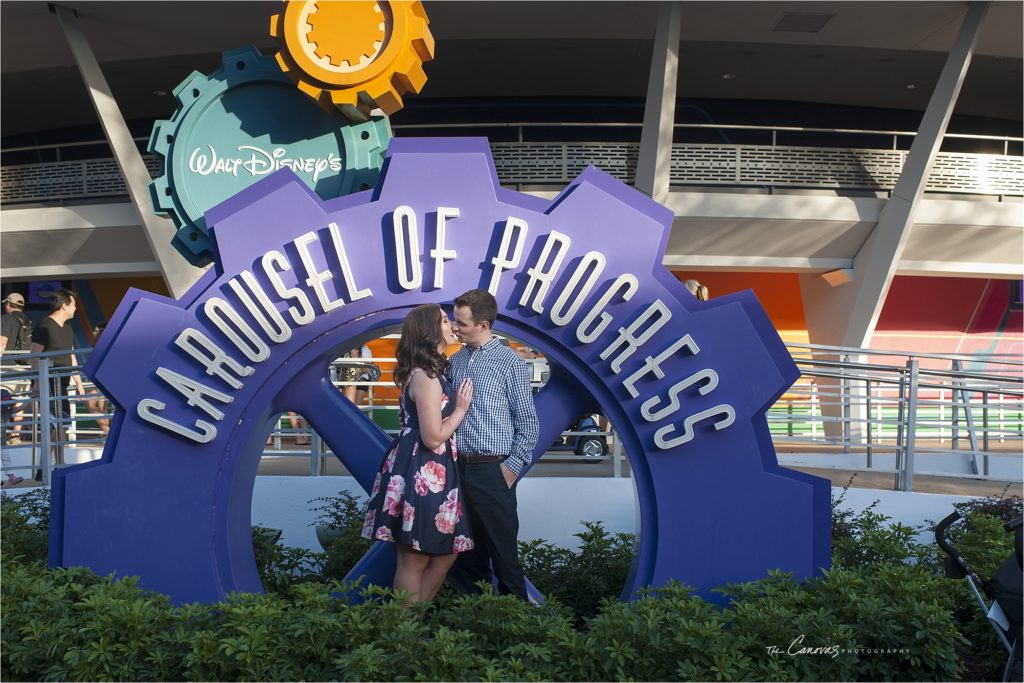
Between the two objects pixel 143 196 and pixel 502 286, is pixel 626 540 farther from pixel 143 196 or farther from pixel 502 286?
pixel 143 196

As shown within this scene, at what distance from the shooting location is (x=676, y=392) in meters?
4.70

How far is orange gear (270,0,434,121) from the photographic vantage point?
4.91 meters

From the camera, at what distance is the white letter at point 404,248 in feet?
15.4

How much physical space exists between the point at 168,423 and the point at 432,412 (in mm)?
1300

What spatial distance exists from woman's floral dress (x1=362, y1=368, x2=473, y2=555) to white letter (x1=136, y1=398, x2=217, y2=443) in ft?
2.82

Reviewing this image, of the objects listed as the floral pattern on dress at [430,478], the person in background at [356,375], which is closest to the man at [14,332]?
the person in background at [356,375]

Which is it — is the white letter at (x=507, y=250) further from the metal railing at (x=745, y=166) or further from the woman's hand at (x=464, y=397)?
the metal railing at (x=745, y=166)

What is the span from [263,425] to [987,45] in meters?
14.4

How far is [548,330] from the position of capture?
474 cm

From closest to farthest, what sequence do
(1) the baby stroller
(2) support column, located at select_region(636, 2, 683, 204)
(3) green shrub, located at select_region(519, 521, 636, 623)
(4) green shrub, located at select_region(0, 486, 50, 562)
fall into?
(1) the baby stroller, (3) green shrub, located at select_region(519, 521, 636, 623), (4) green shrub, located at select_region(0, 486, 50, 562), (2) support column, located at select_region(636, 2, 683, 204)

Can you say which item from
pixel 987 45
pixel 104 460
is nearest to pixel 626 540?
pixel 104 460

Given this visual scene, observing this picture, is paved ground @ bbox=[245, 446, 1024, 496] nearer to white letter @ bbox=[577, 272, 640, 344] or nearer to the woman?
white letter @ bbox=[577, 272, 640, 344]

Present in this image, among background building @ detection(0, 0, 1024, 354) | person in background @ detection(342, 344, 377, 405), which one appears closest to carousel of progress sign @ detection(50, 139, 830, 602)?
person in background @ detection(342, 344, 377, 405)

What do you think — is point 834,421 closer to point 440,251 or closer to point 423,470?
point 440,251
